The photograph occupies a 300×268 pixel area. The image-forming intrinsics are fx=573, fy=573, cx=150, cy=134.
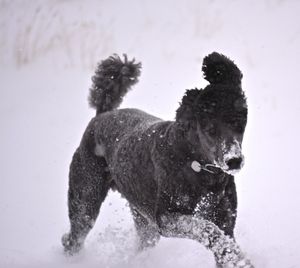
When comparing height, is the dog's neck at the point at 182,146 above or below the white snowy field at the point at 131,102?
below

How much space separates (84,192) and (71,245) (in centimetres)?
61

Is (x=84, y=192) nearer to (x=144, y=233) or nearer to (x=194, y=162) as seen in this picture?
(x=144, y=233)

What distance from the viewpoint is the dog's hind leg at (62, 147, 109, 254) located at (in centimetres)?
518

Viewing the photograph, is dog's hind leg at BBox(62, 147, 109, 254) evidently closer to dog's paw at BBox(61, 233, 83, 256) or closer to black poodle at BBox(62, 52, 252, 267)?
dog's paw at BBox(61, 233, 83, 256)

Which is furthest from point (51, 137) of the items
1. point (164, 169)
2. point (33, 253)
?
point (164, 169)

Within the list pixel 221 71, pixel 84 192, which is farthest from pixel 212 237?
pixel 84 192

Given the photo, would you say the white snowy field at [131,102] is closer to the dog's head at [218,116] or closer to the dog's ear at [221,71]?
the dog's head at [218,116]

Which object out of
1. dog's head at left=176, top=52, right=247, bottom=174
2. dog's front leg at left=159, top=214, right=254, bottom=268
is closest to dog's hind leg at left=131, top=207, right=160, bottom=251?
dog's front leg at left=159, top=214, right=254, bottom=268

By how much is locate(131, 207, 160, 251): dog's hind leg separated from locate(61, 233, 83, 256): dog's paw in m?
0.62

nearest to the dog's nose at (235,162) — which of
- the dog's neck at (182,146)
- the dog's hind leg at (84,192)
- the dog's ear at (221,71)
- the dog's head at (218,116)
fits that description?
the dog's head at (218,116)

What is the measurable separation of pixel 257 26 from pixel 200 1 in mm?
1810

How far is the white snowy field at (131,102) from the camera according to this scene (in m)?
5.57

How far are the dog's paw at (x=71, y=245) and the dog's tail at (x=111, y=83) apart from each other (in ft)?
4.14

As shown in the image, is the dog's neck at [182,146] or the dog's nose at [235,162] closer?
the dog's nose at [235,162]
